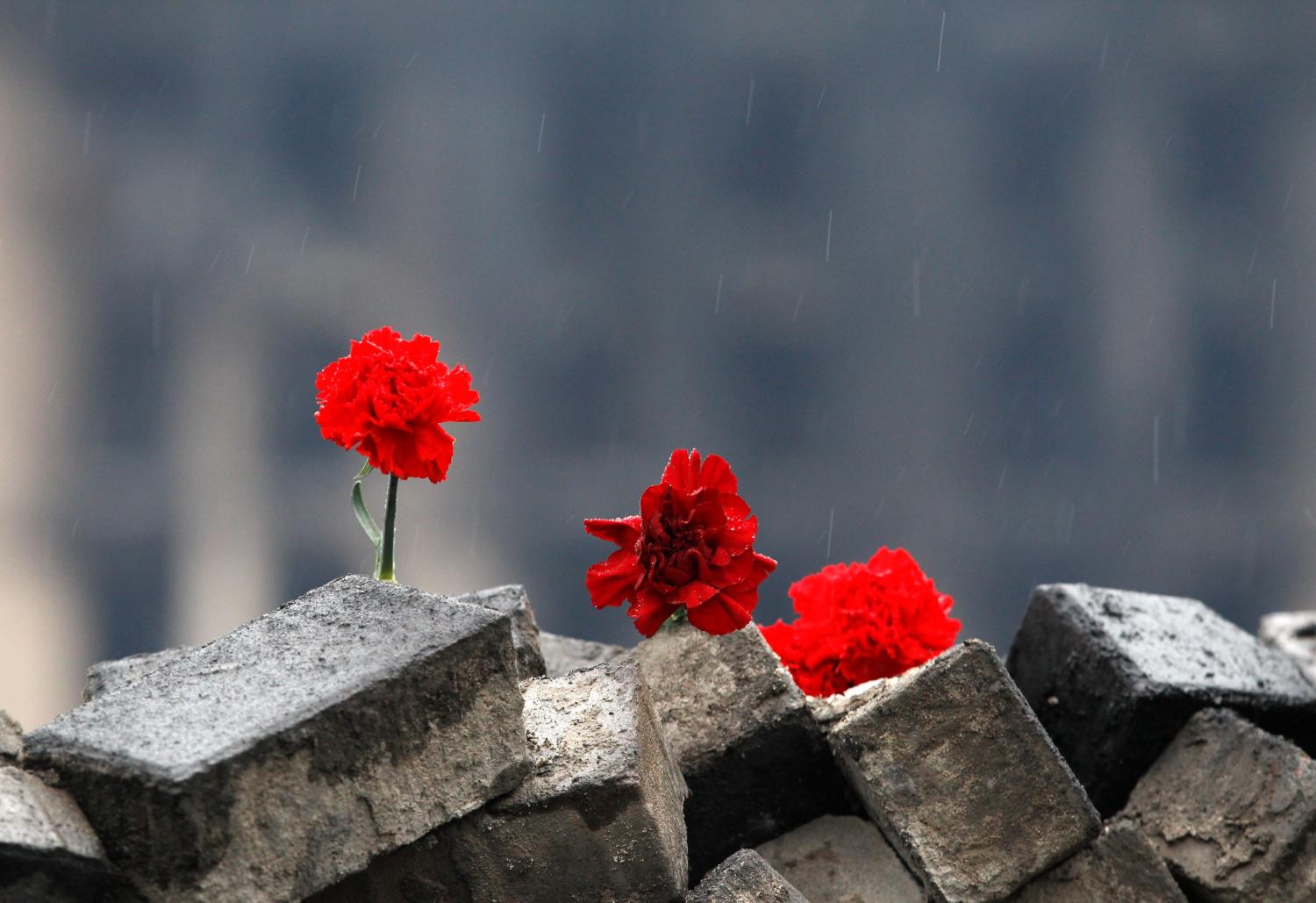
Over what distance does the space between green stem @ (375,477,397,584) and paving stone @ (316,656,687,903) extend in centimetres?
55

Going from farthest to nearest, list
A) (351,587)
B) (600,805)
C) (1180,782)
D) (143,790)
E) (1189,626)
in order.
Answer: (1189,626) < (1180,782) < (351,587) < (600,805) < (143,790)

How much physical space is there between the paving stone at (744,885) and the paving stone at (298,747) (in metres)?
0.33

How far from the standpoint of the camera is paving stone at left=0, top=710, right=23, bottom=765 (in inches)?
73.2

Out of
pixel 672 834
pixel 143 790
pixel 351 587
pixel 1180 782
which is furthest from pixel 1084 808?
pixel 143 790

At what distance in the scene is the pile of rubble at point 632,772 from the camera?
1.69 meters

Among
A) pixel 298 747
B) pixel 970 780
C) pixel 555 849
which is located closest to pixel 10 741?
pixel 298 747

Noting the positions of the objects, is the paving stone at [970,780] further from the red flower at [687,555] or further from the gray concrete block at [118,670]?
the gray concrete block at [118,670]

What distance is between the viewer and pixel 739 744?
7.61 feet

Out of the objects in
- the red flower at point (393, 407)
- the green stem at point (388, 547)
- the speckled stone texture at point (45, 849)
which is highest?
the red flower at point (393, 407)

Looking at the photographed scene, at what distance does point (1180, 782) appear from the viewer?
2637 mm

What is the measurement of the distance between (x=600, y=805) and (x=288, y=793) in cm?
43

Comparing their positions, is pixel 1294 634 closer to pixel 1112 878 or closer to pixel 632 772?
pixel 1112 878

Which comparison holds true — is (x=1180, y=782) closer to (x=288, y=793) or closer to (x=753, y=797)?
(x=753, y=797)

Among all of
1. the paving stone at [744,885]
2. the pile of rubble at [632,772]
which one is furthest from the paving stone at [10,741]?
the paving stone at [744,885]
